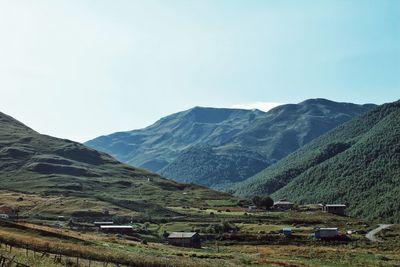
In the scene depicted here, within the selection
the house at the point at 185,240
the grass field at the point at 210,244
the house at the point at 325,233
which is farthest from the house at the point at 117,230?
the house at the point at 325,233

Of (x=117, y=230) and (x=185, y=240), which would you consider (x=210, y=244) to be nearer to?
(x=185, y=240)

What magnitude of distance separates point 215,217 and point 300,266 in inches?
4335

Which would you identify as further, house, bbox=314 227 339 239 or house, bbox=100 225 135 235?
house, bbox=314 227 339 239

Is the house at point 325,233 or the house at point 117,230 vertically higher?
the house at point 325,233

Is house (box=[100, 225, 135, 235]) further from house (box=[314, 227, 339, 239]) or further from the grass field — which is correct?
house (box=[314, 227, 339, 239])

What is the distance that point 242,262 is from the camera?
77.8 metres

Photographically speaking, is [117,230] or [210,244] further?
[117,230]

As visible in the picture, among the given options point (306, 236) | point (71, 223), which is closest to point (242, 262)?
point (306, 236)

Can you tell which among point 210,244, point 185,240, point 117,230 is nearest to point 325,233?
point 210,244

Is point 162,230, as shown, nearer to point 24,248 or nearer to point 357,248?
point 357,248

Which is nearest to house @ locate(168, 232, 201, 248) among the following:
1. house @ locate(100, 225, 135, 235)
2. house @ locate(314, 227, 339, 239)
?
house @ locate(100, 225, 135, 235)

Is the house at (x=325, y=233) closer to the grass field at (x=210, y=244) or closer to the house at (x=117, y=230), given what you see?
the grass field at (x=210, y=244)

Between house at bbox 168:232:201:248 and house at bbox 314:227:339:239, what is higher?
house at bbox 314:227:339:239

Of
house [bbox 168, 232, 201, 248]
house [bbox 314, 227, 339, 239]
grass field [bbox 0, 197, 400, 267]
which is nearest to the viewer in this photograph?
grass field [bbox 0, 197, 400, 267]
